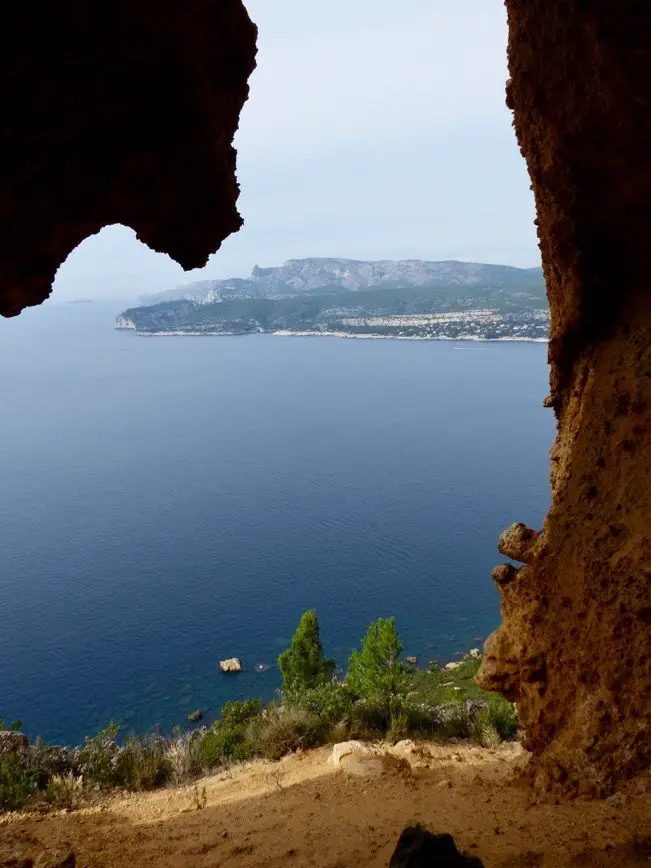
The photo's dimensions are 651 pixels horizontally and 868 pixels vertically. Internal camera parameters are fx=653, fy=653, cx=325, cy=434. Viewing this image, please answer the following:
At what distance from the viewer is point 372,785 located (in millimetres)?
9562

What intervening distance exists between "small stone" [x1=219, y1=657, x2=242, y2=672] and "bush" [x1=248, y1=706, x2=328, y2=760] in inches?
1244

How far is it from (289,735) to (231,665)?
32800mm

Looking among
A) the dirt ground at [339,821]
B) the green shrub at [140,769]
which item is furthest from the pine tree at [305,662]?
the dirt ground at [339,821]

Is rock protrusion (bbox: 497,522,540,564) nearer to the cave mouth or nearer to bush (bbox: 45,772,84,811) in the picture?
the cave mouth

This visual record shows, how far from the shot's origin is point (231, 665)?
4347 centimetres

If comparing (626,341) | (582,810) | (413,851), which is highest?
Answer: (626,341)

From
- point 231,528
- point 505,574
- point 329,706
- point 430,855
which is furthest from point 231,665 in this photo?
point 430,855

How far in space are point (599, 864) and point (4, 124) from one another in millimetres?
7998

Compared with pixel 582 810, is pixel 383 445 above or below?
below

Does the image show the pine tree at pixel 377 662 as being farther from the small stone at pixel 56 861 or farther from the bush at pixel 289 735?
the small stone at pixel 56 861

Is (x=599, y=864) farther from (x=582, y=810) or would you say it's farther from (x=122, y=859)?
(x=122, y=859)

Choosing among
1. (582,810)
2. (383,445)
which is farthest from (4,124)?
(383,445)

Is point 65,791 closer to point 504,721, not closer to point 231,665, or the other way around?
point 504,721

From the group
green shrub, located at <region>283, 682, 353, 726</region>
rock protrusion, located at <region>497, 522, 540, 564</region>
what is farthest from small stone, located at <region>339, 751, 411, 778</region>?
rock protrusion, located at <region>497, 522, 540, 564</region>
